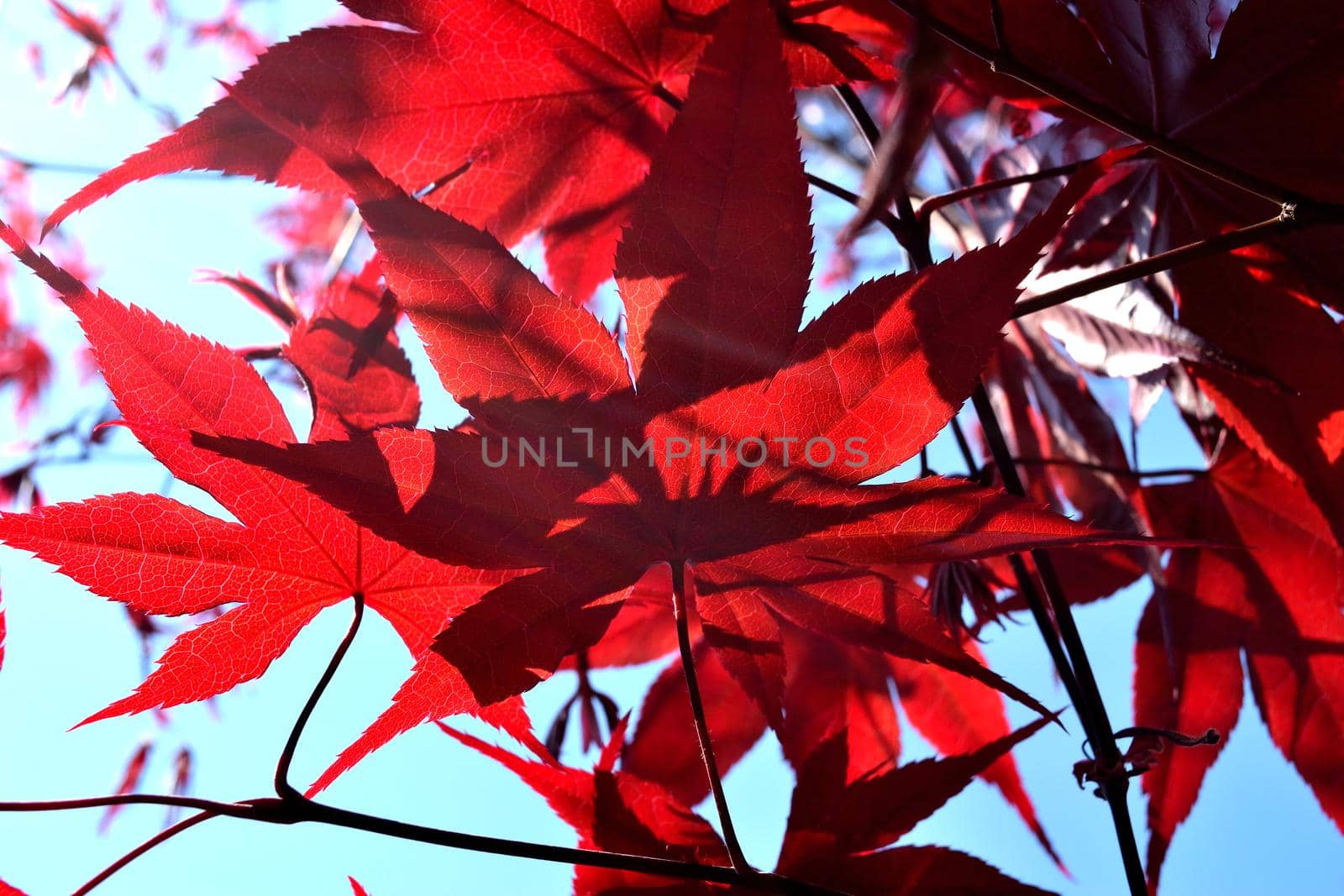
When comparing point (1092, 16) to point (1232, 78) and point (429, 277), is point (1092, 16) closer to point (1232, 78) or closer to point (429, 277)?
point (1232, 78)

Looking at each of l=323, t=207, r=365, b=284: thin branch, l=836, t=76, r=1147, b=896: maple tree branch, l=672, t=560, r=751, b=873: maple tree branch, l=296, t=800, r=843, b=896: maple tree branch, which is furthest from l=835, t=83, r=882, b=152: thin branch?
l=323, t=207, r=365, b=284: thin branch

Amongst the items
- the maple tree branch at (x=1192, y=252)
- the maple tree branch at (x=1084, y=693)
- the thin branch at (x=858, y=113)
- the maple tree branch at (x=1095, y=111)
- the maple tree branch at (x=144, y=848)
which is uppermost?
the thin branch at (x=858, y=113)

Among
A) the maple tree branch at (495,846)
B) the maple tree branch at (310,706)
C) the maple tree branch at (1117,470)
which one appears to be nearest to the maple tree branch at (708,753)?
the maple tree branch at (495,846)

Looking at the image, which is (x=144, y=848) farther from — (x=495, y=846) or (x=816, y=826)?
(x=816, y=826)

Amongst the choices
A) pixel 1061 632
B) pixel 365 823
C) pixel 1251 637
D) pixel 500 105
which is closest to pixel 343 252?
pixel 500 105

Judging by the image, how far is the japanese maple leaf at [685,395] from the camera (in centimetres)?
39

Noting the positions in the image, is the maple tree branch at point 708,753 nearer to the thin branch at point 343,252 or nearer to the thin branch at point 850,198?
the thin branch at point 850,198

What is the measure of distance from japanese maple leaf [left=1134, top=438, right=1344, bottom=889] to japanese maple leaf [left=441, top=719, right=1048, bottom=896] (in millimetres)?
266

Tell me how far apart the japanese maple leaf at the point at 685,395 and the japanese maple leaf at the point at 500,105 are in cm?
10

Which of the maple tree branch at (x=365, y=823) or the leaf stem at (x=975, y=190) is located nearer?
the maple tree branch at (x=365, y=823)

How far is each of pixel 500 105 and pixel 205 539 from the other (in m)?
0.34

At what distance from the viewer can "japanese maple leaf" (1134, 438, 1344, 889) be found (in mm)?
699

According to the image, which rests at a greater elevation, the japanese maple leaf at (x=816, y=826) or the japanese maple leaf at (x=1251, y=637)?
the japanese maple leaf at (x=1251, y=637)

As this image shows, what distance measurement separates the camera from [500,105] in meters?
0.59
